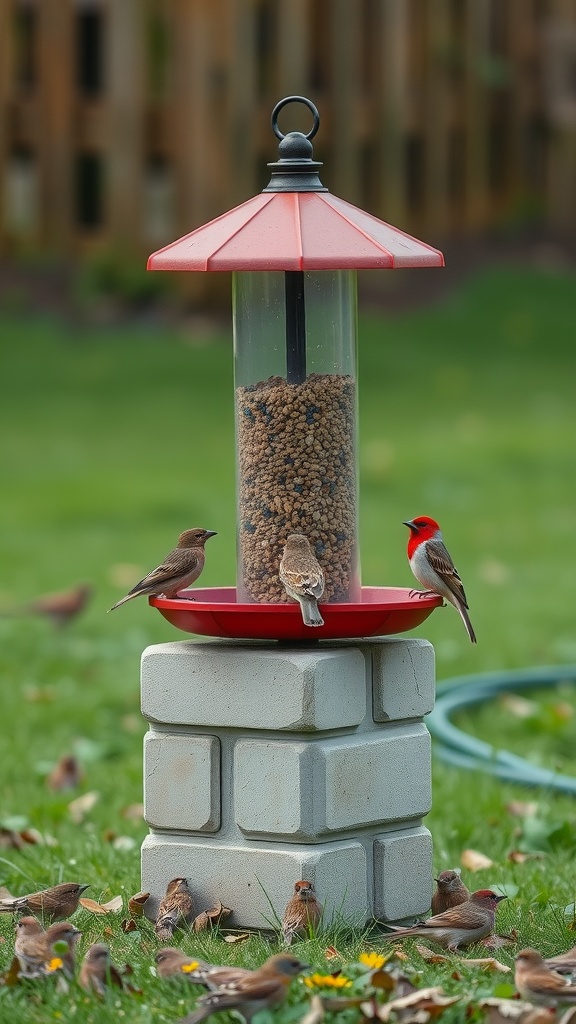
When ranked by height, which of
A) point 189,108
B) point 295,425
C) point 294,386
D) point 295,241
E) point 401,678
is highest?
point 189,108

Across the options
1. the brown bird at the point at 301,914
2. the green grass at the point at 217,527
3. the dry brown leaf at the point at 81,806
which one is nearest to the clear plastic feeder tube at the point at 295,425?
the brown bird at the point at 301,914

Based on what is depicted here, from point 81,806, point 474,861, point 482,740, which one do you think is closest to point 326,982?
point 474,861

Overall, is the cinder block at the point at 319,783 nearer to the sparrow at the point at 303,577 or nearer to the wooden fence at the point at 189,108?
the sparrow at the point at 303,577

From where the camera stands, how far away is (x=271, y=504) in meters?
4.44

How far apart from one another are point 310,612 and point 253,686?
0.29 meters

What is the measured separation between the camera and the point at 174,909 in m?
4.32

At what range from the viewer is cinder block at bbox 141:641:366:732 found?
424cm

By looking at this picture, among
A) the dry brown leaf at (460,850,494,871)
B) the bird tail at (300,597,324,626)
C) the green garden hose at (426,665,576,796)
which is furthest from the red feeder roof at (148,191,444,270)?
the green garden hose at (426,665,576,796)

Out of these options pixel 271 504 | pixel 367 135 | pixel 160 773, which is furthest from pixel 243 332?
pixel 367 135

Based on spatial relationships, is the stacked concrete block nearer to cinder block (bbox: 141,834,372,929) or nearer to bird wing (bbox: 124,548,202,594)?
cinder block (bbox: 141,834,372,929)

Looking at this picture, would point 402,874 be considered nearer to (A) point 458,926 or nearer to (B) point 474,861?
(A) point 458,926

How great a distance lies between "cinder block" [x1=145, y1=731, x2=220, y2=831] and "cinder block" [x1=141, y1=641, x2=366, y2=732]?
0.20 feet

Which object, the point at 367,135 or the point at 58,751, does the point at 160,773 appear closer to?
the point at 58,751

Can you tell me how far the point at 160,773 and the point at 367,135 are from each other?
1394 cm
